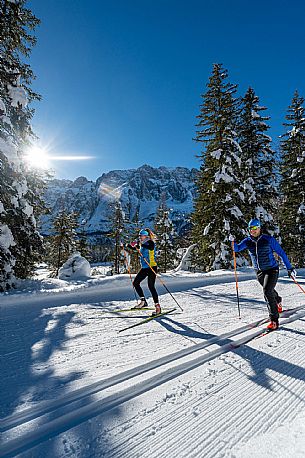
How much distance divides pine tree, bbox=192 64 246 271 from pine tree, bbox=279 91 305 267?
639 centimetres

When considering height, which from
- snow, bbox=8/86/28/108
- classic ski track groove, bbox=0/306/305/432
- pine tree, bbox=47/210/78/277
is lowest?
classic ski track groove, bbox=0/306/305/432

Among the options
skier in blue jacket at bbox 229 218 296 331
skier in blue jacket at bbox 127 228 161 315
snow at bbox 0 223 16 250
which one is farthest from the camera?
snow at bbox 0 223 16 250

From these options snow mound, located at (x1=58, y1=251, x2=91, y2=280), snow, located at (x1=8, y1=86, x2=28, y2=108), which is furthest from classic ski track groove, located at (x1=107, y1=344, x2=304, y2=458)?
snow mound, located at (x1=58, y1=251, x2=91, y2=280)

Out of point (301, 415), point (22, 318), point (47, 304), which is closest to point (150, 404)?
point (301, 415)

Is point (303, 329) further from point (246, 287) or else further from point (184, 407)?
point (246, 287)

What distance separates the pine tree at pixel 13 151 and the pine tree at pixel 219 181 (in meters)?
11.0

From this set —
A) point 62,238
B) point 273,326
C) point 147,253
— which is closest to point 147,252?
point 147,253

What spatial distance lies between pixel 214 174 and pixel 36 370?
16814mm

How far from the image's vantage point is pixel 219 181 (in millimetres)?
17594

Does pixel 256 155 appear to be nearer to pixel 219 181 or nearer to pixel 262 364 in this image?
pixel 219 181

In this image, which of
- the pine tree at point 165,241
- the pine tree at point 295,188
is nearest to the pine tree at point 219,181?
the pine tree at point 295,188

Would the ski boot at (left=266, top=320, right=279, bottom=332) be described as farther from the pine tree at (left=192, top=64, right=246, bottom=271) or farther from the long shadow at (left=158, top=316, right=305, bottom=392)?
the pine tree at (left=192, top=64, right=246, bottom=271)

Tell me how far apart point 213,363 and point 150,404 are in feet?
3.96

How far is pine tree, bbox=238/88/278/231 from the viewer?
20.0 metres
